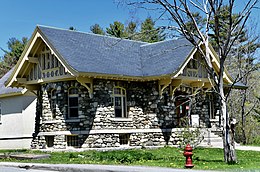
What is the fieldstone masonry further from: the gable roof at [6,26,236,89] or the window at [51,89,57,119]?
the gable roof at [6,26,236,89]

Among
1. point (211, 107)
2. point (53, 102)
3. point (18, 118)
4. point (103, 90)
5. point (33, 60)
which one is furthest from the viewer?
point (18, 118)

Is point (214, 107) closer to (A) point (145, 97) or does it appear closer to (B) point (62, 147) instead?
(A) point (145, 97)

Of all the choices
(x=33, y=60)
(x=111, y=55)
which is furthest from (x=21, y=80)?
(x=111, y=55)

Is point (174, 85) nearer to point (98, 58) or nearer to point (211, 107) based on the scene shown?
point (98, 58)

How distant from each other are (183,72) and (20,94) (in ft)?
38.7

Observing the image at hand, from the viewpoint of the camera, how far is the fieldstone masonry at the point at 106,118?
22.8 m

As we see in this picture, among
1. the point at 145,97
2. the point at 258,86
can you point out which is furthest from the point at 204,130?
the point at 258,86

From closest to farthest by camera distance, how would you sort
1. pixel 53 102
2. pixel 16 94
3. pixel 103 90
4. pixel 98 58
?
pixel 103 90 → pixel 98 58 → pixel 53 102 → pixel 16 94

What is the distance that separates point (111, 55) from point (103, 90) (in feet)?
11.6

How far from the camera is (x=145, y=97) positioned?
25.0 metres

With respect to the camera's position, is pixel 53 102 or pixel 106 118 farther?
pixel 53 102

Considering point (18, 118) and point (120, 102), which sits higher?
point (120, 102)

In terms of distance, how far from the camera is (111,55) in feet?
85.1

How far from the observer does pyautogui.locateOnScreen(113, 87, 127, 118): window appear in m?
24.1
